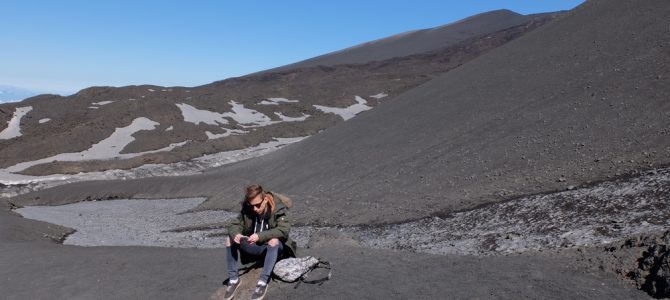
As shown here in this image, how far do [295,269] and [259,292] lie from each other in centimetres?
57

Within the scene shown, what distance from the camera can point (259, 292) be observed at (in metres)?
6.78

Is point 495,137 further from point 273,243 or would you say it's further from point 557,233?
point 273,243

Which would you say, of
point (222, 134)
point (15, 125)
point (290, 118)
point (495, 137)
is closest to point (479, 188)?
point (495, 137)

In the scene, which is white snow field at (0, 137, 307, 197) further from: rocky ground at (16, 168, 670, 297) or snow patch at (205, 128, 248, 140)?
rocky ground at (16, 168, 670, 297)

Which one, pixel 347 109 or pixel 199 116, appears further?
pixel 347 109

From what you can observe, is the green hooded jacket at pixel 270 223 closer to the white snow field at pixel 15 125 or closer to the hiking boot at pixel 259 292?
the hiking boot at pixel 259 292

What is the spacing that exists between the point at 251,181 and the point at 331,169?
5.09 metres

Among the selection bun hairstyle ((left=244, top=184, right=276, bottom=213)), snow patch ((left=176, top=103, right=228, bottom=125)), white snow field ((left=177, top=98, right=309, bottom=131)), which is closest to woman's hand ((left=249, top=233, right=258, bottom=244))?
bun hairstyle ((left=244, top=184, right=276, bottom=213))

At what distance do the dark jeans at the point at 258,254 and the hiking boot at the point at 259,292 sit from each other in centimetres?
8

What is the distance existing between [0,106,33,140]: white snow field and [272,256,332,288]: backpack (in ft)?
150

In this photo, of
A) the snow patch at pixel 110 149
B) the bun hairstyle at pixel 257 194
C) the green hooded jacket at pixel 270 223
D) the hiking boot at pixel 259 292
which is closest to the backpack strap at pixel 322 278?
the hiking boot at pixel 259 292

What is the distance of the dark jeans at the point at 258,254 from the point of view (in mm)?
6898

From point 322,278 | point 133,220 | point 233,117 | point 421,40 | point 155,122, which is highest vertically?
point 421,40

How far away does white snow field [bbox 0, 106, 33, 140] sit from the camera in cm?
4624
